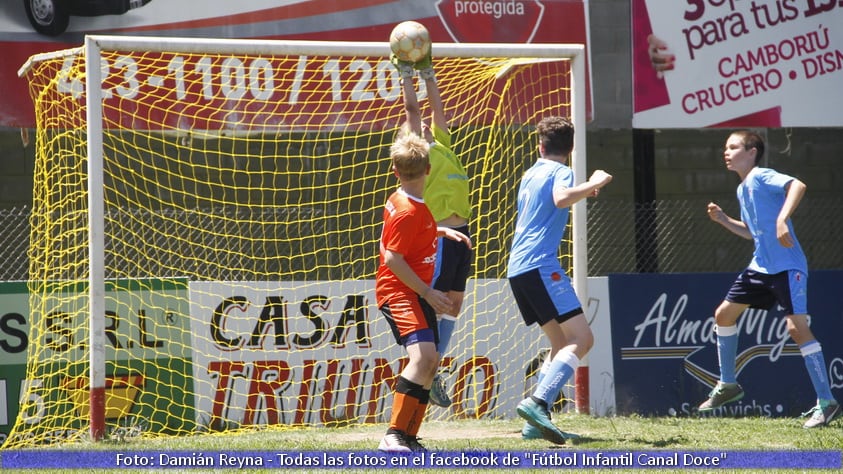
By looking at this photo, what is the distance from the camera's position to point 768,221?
720 centimetres

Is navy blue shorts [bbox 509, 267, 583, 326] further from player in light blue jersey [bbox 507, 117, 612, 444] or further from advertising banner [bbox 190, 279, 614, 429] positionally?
advertising banner [bbox 190, 279, 614, 429]

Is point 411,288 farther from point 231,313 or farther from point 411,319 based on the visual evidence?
point 231,313

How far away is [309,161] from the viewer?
40.3 ft

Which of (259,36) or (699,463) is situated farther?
(259,36)

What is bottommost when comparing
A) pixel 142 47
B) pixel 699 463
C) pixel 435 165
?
pixel 699 463

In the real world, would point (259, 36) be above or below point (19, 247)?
above

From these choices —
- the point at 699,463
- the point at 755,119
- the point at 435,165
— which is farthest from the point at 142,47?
the point at 755,119

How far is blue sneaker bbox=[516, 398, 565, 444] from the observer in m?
5.73

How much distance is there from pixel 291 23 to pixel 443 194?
13.3 ft

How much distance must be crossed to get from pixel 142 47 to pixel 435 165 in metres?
1.91

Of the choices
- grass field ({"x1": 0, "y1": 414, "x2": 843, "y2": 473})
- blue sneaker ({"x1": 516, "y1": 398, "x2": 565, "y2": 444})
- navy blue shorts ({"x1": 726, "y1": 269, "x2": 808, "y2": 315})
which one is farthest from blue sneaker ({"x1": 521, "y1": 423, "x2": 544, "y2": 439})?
navy blue shorts ({"x1": 726, "y1": 269, "x2": 808, "y2": 315})

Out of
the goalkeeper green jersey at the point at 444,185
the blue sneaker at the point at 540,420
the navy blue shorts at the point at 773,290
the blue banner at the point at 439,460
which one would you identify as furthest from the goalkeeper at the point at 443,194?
the navy blue shorts at the point at 773,290

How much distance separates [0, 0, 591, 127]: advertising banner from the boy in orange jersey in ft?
16.1

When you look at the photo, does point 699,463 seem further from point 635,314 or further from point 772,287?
point 635,314
